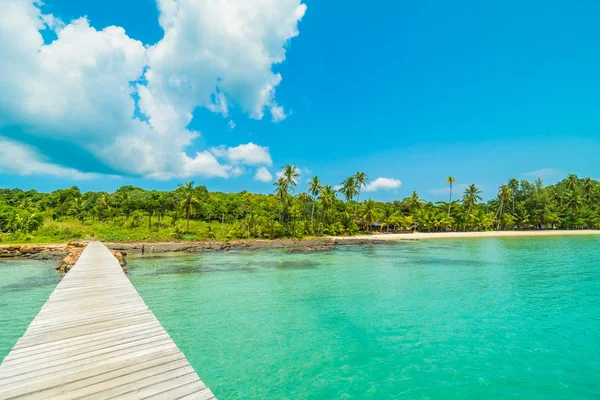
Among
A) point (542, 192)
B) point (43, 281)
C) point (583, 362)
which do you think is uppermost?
point (542, 192)

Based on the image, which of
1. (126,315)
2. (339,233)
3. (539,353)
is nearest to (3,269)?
(126,315)

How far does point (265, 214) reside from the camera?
72.5 meters

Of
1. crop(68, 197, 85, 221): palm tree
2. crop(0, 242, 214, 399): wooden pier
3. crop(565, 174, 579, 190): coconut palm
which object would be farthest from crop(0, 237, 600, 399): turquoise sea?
crop(565, 174, 579, 190): coconut palm

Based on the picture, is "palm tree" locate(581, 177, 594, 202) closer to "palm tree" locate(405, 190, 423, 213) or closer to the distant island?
the distant island

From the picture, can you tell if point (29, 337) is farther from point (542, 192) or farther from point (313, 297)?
point (542, 192)

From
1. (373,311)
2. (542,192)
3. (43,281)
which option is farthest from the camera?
(542,192)

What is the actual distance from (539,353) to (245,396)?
8.38 m

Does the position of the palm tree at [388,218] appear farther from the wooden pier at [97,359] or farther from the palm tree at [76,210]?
the wooden pier at [97,359]

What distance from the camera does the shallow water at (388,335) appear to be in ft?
22.9

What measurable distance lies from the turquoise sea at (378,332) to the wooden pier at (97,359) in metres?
2.30

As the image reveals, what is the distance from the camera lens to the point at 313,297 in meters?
14.5

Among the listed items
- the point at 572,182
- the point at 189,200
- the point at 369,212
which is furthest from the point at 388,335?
the point at 572,182

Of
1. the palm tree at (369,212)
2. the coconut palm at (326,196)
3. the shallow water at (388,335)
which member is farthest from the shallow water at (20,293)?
the palm tree at (369,212)

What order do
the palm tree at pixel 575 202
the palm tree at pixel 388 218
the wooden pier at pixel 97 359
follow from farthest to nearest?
the palm tree at pixel 388 218
the palm tree at pixel 575 202
the wooden pier at pixel 97 359
